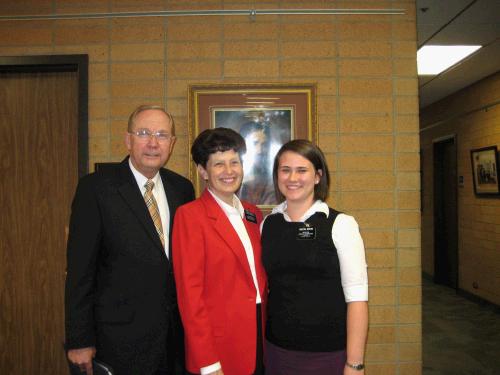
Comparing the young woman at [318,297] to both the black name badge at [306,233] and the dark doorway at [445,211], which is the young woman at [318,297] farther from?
the dark doorway at [445,211]

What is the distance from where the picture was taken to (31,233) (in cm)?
279

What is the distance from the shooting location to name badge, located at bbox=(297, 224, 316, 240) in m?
1.54

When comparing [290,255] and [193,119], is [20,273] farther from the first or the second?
[290,255]

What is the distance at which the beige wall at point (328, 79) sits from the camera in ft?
8.70

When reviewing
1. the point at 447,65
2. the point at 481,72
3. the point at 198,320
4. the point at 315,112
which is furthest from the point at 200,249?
the point at 481,72

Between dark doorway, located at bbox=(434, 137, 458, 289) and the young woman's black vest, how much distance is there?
5246 mm

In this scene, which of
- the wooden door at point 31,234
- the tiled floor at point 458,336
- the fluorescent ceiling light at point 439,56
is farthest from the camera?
the fluorescent ceiling light at point 439,56

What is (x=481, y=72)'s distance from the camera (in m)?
4.84

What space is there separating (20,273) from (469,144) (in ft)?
18.5

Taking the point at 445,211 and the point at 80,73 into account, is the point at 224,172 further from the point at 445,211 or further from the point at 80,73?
the point at 445,211

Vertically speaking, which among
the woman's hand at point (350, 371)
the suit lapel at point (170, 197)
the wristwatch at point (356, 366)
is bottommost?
the woman's hand at point (350, 371)

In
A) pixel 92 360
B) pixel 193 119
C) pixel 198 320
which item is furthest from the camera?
pixel 193 119

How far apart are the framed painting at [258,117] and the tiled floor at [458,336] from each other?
2211mm

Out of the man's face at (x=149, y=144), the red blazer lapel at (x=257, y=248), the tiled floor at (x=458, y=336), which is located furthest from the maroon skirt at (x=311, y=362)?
the tiled floor at (x=458, y=336)
